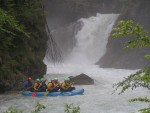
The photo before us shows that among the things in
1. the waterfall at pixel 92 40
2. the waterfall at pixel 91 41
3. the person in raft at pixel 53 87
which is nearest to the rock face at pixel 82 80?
the person in raft at pixel 53 87

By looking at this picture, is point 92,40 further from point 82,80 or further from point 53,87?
point 53,87

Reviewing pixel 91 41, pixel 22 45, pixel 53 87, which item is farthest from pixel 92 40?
pixel 53 87

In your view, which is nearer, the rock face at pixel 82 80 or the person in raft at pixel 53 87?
the person in raft at pixel 53 87

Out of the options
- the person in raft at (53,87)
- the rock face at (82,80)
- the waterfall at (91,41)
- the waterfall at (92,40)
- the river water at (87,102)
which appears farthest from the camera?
the waterfall at (92,40)

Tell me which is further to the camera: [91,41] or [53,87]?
[91,41]

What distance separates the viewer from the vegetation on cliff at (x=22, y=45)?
602 inches

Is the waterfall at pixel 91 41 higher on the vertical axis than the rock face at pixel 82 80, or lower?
higher

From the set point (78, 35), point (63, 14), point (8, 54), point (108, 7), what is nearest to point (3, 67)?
point (8, 54)

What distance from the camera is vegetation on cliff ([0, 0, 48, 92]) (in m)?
15.3

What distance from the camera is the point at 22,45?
18.2 meters

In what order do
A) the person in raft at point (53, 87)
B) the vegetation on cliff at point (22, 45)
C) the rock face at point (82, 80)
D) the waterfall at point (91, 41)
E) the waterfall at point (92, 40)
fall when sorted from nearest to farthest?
1. the vegetation on cliff at point (22, 45)
2. the person in raft at point (53, 87)
3. the rock face at point (82, 80)
4. the waterfall at point (91, 41)
5. the waterfall at point (92, 40)

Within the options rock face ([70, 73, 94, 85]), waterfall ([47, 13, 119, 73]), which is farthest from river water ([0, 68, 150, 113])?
waterfall ([47, 13, 119, 73])

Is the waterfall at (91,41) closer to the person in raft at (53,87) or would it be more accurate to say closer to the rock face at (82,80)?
the rock face at (82,80)

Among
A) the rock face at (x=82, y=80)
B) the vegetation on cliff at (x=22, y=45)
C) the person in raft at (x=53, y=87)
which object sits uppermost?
the vegetation on cliff at (x=22, y=45)
